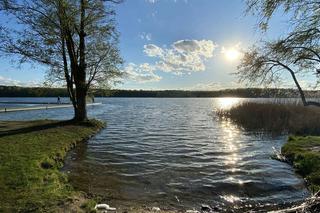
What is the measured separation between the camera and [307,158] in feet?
46.4

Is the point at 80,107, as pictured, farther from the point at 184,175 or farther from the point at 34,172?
the point at 34,172

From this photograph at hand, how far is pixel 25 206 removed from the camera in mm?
7633

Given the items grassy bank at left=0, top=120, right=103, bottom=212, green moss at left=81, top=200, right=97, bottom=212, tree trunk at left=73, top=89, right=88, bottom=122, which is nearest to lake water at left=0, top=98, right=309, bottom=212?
grassy bank at left=0, top=120, right=103, bottom=212

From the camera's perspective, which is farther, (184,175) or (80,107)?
(80,107)

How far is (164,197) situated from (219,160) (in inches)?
255

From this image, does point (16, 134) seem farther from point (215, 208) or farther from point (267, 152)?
point (267, 152)

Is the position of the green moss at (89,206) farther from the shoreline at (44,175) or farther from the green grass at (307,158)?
the green grass at (307,158)

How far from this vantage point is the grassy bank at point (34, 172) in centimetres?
795

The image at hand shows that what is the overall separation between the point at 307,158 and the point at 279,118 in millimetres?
18796

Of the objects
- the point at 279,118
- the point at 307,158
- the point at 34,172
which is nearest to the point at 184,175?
the point at 34,172

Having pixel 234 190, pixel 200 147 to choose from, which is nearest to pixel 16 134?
pixel 200 147

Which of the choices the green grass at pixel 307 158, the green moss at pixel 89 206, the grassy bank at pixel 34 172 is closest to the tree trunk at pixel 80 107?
the grassy bank at pixel 34 172

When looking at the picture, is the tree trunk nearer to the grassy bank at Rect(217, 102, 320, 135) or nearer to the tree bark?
the tree bark

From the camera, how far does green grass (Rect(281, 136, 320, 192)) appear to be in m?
11.8
